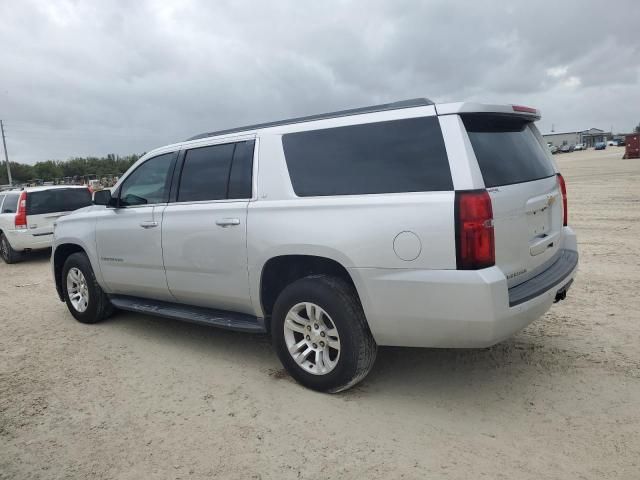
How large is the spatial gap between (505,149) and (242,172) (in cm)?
203

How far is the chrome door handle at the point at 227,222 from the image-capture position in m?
4.02

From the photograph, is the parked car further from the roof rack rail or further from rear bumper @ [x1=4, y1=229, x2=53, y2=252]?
the roof rack rail

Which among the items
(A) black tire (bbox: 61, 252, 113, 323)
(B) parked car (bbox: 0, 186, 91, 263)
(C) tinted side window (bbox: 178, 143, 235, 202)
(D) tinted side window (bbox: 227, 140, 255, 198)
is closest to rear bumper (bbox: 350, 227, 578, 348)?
(D) tinted side window (bbox: 227, 140, 255, 198)

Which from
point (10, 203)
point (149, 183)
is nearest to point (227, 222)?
point (149, 183)

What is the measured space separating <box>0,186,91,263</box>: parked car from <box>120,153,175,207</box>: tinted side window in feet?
22.0

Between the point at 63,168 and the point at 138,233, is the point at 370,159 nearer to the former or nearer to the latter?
the point at 138,233

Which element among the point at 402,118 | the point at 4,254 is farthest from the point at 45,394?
the point at 4,254

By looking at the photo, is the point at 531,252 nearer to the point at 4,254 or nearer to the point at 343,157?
the point at 343,157

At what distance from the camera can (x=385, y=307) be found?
10.8 ft

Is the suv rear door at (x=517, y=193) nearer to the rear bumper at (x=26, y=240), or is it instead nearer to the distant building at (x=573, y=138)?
the rear bumper at (x=26, y=240)

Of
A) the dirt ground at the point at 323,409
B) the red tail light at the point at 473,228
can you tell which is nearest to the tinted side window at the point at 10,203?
the dirt ground at the point at 323,409

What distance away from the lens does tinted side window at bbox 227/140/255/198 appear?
410 centimetres

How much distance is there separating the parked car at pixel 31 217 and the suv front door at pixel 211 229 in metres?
7.65

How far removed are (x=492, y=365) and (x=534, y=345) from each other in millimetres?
572
